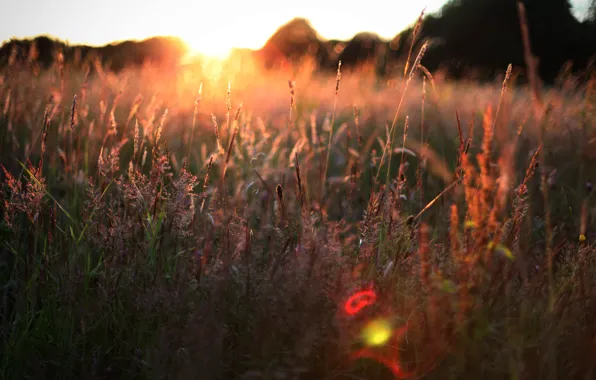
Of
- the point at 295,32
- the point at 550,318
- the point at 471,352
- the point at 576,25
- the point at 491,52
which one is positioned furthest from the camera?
the point at 295,32

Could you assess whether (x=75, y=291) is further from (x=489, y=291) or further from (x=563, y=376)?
(x=563, y=376)

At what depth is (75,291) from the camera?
1243 millimetres

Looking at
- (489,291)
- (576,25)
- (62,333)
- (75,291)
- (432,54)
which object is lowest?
(62,333)

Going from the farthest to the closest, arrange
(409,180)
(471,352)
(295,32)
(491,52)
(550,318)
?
(295,32)
(491,52)
(409,180)
(550,318)
(471,352)

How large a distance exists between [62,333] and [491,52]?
2365 cm

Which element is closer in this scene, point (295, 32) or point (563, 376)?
point (563, 376)

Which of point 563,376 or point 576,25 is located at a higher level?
point 576,25

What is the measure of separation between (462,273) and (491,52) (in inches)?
918

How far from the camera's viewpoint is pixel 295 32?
32156mm

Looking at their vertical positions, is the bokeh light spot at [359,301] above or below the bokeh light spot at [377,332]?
above

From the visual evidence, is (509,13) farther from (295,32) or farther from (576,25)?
(295,32)

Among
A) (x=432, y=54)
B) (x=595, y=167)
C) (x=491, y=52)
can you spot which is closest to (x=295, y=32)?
(x=432, y=54)

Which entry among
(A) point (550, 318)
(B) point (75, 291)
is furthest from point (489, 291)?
(B) point (75, 291)

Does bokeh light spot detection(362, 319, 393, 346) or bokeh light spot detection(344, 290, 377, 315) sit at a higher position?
bokeh light spot detection(344, 290, 377, 315)
